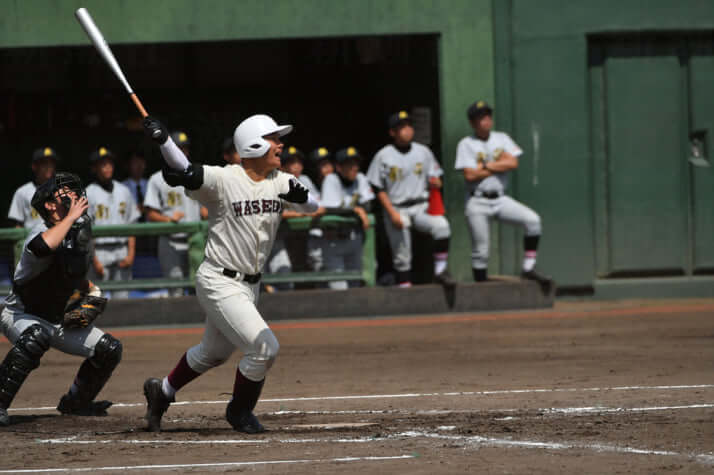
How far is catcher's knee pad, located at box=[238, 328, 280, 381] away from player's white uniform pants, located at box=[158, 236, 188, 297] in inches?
229

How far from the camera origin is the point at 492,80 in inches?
555

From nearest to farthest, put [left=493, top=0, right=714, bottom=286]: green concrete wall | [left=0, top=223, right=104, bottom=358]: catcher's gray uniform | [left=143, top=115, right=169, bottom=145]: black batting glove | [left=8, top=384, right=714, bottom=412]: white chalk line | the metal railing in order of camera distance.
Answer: [left=143, top=115, right=169, bottom=145]: black batting glove, [left=0, top=223, right=104, bottom=358]: catcher's gray uniform, [left=8, top=384, right=714, bottom=412]: white chalk line, the metal railing, [left=493, top=0, right=714, bottom=286]: green concrete wall

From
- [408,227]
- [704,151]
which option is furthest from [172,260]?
[704,151]

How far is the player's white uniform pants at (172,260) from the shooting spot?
12.5m

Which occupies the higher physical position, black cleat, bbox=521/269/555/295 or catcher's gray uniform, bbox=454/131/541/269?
catcher's gray uniform, bbox=454/131/541/269

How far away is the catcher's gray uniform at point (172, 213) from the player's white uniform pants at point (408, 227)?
222 cm

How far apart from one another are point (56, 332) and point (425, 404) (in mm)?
2520

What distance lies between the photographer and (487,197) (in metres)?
13.0

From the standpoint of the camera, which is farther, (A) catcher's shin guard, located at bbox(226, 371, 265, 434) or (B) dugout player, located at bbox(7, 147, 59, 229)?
(B) dugout player, located at bbox(7, 147, 59, 229)

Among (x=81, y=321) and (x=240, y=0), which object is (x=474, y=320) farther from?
(x=81, y=321)

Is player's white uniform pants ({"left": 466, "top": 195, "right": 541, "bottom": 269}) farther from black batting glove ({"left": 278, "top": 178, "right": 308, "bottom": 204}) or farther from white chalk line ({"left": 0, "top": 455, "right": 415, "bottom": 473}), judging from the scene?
white chalk line ({"left": 0, "top": 455, "right": 415, "bottom": 473})

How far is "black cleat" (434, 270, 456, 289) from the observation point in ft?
42.4

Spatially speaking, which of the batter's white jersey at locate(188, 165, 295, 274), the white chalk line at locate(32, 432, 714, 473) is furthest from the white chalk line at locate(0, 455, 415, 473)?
the batter's white jersey at locate(188, 165, 295, 274)

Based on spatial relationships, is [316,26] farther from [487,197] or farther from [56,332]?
[56,332]
